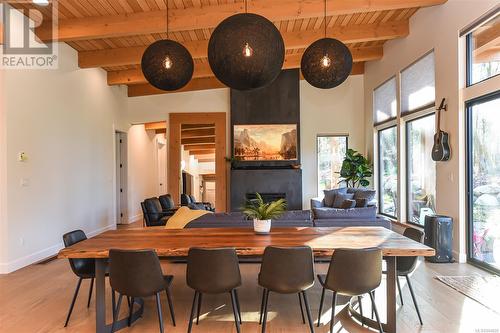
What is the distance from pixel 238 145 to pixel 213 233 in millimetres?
5907

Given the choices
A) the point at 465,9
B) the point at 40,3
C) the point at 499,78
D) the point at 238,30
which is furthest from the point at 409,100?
the point at 40,3

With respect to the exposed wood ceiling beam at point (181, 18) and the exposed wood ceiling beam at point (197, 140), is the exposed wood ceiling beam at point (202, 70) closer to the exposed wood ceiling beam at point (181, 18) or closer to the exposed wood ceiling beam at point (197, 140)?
the exposed wood ceiling beam at point (181, 18)

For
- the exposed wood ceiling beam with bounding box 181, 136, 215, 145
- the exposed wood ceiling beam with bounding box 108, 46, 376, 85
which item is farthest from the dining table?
the exposed wood ceiling beam with bounding box 181, 136, 215, 145

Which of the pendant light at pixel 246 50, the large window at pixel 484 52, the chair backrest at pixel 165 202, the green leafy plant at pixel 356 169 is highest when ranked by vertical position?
the large window at pixel 484 52

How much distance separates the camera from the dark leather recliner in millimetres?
6535

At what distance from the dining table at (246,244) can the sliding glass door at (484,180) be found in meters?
2.13

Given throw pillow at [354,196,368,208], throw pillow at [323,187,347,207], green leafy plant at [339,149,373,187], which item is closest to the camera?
throw pillow at [354,196,368,208]

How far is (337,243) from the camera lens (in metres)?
2.83

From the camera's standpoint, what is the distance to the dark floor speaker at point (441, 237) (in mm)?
4922

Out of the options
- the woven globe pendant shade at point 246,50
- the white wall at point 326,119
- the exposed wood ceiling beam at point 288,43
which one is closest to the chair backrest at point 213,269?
the woven globe pendant shade at point 246,50

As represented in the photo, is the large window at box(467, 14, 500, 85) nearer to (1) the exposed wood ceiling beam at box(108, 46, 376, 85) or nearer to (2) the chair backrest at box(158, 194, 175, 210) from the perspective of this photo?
(1) the exposed wood ceiling beam at box(108, 46, 376, 85)

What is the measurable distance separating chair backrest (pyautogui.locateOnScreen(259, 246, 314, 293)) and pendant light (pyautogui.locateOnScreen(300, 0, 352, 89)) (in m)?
1.48

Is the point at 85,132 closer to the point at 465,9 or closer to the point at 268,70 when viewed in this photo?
the point at 268,70

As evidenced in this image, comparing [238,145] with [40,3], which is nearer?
[40,3]
